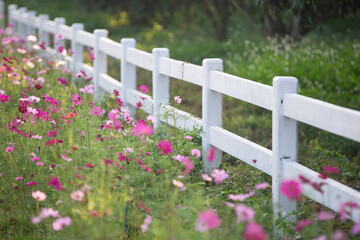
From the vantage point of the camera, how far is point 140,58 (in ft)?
20.8

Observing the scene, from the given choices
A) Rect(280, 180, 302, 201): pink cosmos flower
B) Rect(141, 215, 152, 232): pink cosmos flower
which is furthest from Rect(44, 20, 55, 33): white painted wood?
Rect(280, 180, 302, 201): pink cosmos flower

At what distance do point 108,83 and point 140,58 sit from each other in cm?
134

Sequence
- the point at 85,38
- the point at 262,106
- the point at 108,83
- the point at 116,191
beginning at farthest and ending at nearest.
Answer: the point at 85,38 → the point at 108,83 → the point at 262,106 → the point at 116,191

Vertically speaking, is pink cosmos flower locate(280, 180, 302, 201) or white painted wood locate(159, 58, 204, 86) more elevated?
pink cosmos flower locate(280, 180, 302, 201)

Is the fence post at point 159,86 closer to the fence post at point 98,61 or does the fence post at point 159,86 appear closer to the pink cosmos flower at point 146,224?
the fence post at point 98,61

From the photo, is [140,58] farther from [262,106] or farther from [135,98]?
[262,106]

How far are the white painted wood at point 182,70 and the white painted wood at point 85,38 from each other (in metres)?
2.82

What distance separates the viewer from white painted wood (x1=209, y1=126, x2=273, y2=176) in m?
3.98

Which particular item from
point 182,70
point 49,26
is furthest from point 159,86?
point 49,26

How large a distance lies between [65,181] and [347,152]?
4.17m

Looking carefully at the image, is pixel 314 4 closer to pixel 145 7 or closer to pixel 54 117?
pixel 54 117

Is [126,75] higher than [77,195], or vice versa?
[77,195]

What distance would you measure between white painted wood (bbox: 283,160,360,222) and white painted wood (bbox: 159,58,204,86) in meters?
1.60

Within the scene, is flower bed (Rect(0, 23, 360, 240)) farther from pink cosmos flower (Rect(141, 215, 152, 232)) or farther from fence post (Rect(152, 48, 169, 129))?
fence post (Rect(152, 48, 169, 129))
